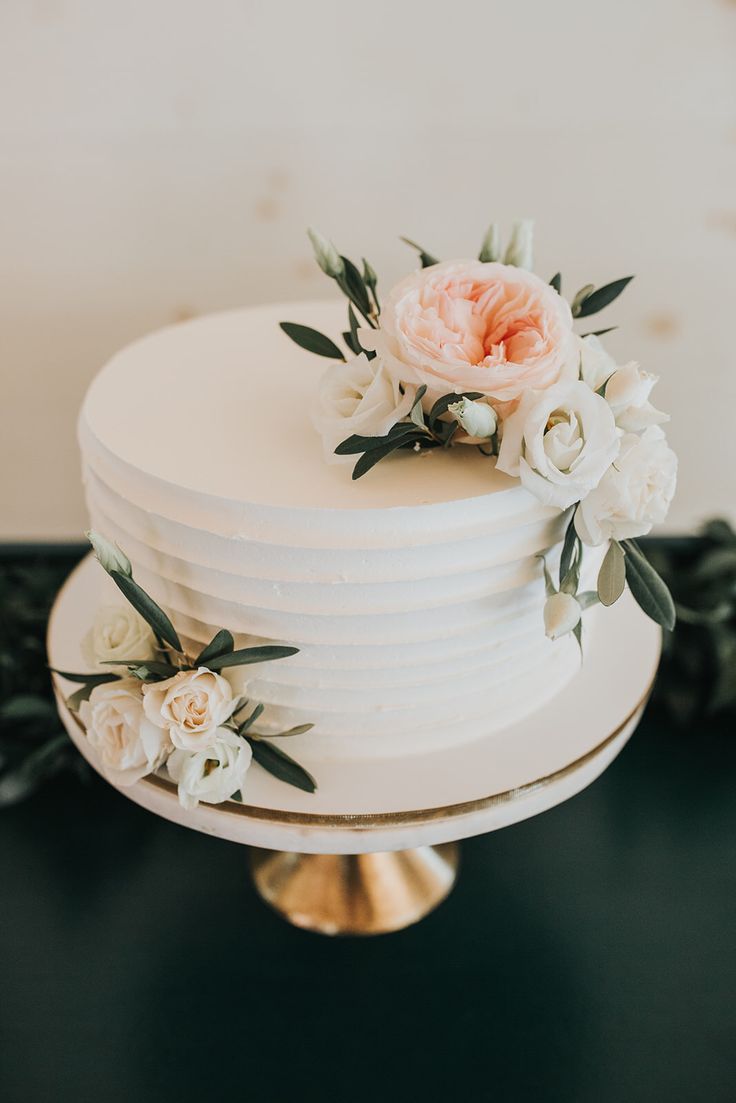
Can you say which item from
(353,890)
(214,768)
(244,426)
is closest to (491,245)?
(244,426)

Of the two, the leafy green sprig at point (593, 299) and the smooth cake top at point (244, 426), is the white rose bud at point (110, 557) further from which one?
the leafy green sprig at point (593, 299)

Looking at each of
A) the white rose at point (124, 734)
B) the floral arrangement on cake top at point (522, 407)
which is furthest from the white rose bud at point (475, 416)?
the white rose at point (124, 734)

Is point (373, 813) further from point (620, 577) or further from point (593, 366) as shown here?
point (593, 366)

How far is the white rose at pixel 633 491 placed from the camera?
85cm

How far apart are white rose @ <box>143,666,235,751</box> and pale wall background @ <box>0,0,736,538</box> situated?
967mm

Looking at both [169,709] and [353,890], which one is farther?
[353,890]

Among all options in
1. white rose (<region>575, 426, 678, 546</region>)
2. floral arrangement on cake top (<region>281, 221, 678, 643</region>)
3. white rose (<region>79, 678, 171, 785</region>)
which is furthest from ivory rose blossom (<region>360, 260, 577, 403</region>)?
white rose (<region>79, 678, 171, 785</region>)

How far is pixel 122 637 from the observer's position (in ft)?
3.03

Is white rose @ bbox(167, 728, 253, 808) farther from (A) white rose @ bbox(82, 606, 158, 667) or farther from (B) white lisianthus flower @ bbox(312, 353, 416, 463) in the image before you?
(B) white lisianthus flower @ bbox(312, 353, 416, 463)

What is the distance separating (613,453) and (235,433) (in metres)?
0.40

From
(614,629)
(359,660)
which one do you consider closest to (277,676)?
(359,660)

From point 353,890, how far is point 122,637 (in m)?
0.62

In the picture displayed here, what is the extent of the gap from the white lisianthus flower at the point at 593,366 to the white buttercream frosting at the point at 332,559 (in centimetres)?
13

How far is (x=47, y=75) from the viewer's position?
144cm
